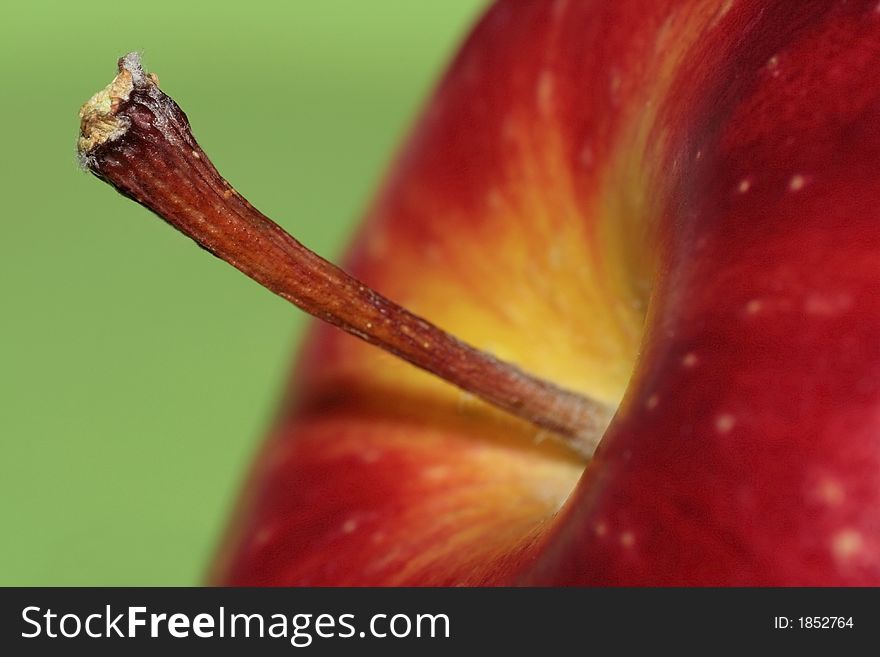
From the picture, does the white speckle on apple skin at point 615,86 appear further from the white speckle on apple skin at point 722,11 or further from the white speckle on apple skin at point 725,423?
the white speckle on apple skin at point 725,423

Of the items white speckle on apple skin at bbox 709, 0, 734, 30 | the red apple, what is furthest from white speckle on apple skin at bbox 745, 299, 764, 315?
white speckle on apple skin at bbox 709, 0, 734, 30

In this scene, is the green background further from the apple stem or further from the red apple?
the apple stem

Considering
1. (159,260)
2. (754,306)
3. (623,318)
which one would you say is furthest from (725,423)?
(159,260)

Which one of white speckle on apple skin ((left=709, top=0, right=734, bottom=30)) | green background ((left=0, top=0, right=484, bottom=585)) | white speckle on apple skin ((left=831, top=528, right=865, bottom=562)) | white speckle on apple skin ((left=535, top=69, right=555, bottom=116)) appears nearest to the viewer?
white speckle on apple skin ((left=831, top=528, right=865, bottom=562))

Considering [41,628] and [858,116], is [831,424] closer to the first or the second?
[858,116]

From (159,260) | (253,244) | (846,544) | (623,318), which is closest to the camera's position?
(846,544)

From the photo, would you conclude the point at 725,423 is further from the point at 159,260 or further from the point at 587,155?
the point at 159,260
